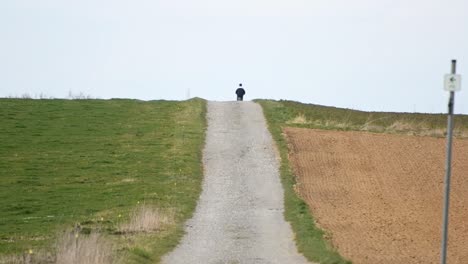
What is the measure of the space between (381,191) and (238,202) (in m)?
5.62

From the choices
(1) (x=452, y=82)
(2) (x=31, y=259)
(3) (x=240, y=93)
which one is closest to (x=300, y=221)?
(2) (x=31, y=259)

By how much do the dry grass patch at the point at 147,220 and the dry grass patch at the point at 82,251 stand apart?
16.8ft

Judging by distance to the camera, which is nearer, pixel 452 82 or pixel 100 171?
pixel 452 82

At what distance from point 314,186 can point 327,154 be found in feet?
18.3

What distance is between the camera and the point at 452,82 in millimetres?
13141

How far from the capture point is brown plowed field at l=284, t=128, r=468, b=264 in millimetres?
22641

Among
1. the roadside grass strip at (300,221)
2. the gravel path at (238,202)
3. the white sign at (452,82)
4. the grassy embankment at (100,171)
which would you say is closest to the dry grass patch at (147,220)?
the grassy embankment at (100,171)

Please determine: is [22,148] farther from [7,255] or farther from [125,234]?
[7,255]

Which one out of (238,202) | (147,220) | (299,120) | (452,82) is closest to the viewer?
(452,82)

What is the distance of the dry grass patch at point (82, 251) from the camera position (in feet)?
55.5

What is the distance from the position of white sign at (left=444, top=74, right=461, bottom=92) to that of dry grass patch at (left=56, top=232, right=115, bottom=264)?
7.41m

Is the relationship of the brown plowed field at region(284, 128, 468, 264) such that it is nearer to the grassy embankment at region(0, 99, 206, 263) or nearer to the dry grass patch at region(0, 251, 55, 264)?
the grassy embankment at region(0, 99, 206, 263)

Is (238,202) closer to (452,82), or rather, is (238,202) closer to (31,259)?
(31,259)

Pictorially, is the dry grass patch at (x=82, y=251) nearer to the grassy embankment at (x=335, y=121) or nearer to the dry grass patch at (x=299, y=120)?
Answer: the grassy embankment at (x=335, y=121)
